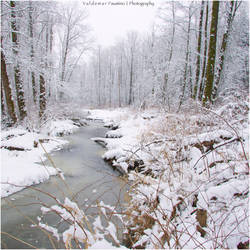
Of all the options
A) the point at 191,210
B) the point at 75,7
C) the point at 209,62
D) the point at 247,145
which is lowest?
the point at 191,210

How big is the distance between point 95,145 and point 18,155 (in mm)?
3168

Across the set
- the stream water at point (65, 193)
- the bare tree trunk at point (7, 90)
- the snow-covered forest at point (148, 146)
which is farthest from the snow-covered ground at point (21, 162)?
the bare tree trunk at point (7, 90)

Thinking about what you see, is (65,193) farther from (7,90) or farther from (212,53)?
(212,53)

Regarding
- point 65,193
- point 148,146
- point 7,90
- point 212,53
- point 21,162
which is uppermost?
point 212,53

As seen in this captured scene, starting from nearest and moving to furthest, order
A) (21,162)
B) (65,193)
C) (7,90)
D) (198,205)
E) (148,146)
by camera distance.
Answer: (198,205) < (148,146) < (65,193) < (21,162) < (7,90)

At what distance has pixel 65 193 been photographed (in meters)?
3.63

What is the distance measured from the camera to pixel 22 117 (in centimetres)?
728

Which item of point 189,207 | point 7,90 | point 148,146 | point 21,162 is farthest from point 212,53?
point 7,90

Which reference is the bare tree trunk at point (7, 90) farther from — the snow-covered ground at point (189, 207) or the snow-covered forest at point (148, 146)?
the snow-covered ground at point (189, 207)

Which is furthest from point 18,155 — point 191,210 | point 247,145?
point 247,145

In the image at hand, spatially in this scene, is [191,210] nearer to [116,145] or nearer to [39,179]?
[39,179]

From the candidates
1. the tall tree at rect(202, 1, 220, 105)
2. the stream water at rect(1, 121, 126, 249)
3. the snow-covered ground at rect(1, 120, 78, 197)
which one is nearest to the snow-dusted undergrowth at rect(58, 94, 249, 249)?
the stream water at rect(1, 121, 126, 249)

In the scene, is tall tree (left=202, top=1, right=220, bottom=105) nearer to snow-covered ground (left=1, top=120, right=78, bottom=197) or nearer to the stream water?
the stream water

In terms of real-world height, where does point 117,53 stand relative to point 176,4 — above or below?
above
